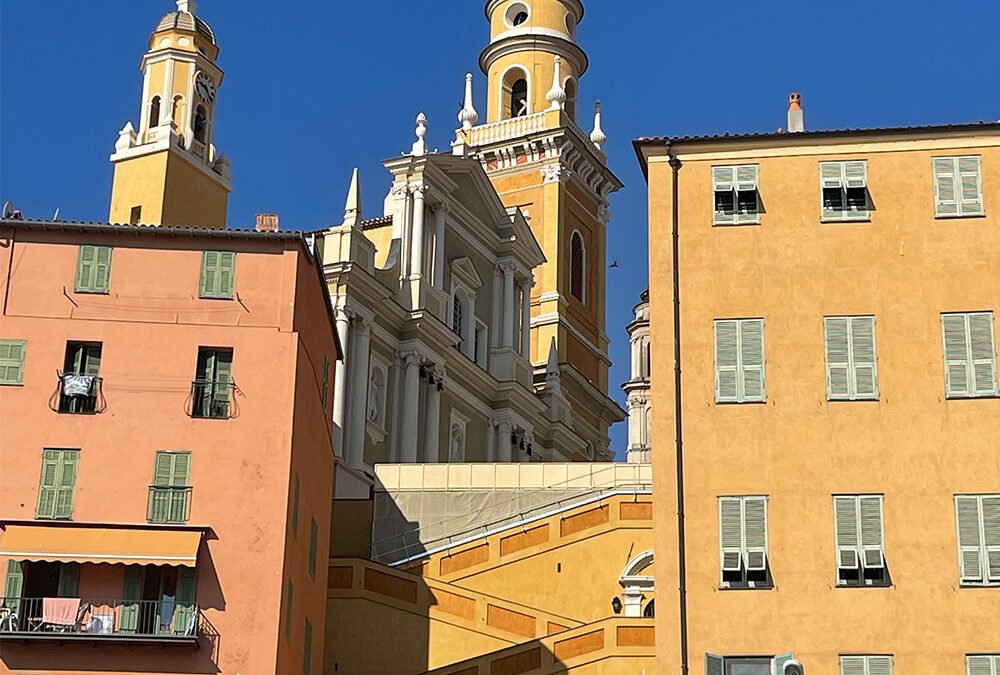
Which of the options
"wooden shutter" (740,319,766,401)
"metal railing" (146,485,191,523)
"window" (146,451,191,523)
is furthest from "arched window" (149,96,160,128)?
"wooden shutter" (740,319,766,401)

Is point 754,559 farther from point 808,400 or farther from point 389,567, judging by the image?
point 389,567

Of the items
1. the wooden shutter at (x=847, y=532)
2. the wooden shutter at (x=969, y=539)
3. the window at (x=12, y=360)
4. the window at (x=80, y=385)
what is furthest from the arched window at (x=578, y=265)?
the wooden shutter at (x=969, y=539)

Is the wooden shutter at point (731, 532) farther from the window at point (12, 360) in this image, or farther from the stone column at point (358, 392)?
the stone column at point (358, 392)

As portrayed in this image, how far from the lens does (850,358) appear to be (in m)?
35.6

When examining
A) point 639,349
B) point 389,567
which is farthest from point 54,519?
point 639,349

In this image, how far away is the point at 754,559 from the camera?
34.3 m

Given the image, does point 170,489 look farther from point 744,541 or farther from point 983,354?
point 983,354

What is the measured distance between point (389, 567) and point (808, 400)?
13699 mm

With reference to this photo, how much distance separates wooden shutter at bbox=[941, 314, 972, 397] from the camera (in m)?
35.1

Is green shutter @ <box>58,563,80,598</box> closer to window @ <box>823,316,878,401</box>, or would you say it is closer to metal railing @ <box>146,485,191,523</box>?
metal railing @ <box>146,485,191,523</box>

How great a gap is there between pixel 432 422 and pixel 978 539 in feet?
107

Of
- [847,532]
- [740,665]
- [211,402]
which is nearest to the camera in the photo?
[740,665]

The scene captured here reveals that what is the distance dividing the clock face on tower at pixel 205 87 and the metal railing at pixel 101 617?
3416 cm

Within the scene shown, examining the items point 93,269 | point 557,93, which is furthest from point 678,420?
point 557,93
